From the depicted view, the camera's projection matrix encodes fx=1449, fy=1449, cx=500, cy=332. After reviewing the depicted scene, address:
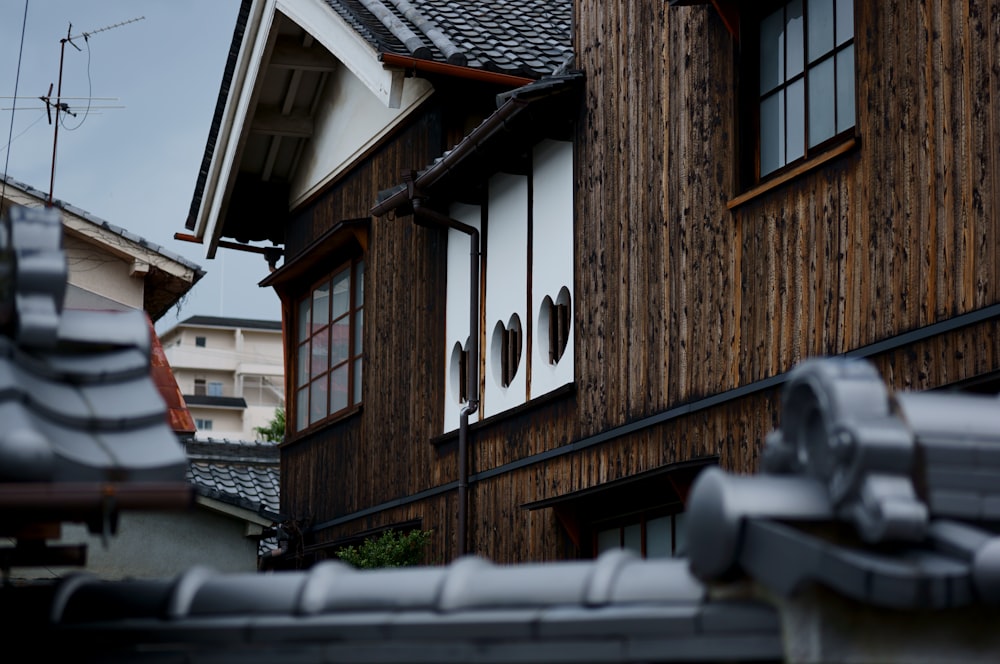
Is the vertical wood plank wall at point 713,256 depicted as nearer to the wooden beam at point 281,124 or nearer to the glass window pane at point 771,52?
the glass window pane at point 771,52

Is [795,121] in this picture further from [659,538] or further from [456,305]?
[456,305]

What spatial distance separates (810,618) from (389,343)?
12.4 meters

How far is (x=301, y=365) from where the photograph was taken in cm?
1856

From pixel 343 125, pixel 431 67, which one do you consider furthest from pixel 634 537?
pixel 343 125

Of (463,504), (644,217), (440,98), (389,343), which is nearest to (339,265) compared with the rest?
(389,343)

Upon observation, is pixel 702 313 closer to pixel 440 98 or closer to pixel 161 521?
pixel 440 98

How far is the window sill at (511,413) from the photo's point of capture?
1152cm

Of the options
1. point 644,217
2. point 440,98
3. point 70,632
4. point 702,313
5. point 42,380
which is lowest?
point 70,632

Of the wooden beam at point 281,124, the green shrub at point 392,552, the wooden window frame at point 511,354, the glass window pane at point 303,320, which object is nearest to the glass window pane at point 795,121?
the wooden window frame at point 511,354

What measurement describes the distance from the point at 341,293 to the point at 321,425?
1.59m

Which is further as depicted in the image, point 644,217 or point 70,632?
point 644,217

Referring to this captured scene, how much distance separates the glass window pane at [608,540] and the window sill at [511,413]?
113cm

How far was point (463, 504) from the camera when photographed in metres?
13.1

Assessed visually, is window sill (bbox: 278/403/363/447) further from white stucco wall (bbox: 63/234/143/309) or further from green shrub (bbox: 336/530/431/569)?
white stucco wall (bbox: 63/234/143/309)
